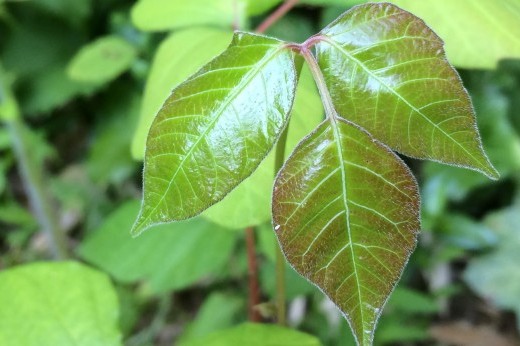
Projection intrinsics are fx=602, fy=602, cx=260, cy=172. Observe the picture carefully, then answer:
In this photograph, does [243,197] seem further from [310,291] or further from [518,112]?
[518,112]

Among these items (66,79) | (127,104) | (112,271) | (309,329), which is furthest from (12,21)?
(309,329)

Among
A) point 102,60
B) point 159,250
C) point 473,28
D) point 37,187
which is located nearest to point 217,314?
point 159,250

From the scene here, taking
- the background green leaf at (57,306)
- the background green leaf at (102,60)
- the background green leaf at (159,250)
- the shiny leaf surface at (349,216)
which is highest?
A: the shiny leaf surface at (349,216)

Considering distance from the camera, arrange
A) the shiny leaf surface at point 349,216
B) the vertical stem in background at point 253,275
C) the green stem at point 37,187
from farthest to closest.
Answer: the green stem at point 37,187, the vertical stem in background at point 253,275, the shiny leaf surface at point 349,216

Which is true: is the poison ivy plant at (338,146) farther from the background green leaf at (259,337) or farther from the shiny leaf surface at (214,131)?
the background green leaf at (259,337)

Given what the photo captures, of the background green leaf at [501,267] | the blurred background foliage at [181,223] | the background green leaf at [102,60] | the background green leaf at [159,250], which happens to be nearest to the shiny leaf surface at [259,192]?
the blurred background foliage at [181,223]

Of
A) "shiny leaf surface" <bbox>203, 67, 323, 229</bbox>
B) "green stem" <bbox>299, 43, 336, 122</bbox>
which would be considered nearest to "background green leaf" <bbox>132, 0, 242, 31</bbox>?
"shiny leaf surface" <bbox>203, 67, 323, 229</bbox>
